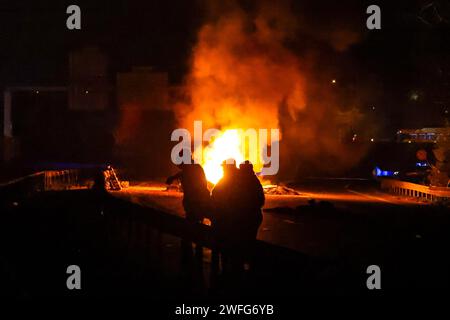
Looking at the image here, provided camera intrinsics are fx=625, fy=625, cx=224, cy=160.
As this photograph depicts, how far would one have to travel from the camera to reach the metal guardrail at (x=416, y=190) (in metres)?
23.3

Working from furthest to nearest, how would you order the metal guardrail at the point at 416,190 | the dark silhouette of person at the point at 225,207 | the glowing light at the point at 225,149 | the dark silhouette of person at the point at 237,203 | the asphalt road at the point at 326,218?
the glowing light at the point at 225,149
the metal guardrail at the point at 416,190
the asphalt road at the point at 326,218
the dark silhouette of person at the point at 237,203
the dark silhouette of person at the point at 225,207

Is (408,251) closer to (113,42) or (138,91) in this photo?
(138,91)

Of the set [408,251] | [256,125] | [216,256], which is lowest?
[408,251]

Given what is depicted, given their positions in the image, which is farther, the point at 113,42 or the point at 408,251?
the point at 113,42

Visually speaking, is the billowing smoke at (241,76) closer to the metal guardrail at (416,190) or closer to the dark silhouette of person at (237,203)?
the metal guardrail at (416,190)

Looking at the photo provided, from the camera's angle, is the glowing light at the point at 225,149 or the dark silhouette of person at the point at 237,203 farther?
the glowing light at the point at 225,149

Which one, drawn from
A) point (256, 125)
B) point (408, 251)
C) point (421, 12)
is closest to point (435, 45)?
point (421, 12)

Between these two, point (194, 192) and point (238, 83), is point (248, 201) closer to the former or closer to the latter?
point (194, 192)

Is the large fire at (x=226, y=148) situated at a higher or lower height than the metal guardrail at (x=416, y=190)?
higher

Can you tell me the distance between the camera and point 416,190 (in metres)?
25.3

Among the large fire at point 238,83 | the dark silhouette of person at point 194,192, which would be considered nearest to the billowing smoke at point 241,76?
the large fire at point 238,83

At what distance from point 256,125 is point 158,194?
6.22 meters

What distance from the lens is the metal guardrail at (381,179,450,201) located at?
23.3 metres
